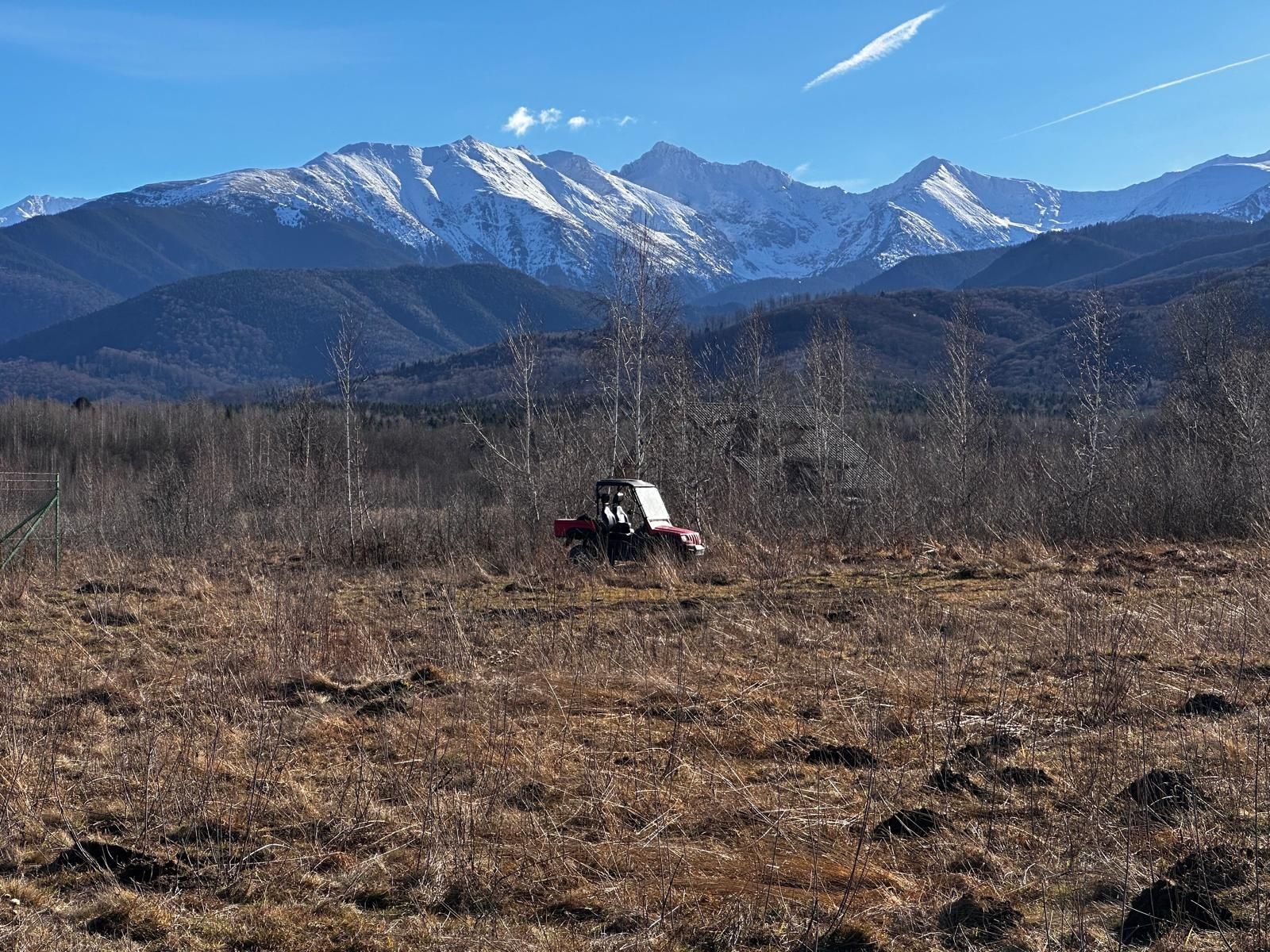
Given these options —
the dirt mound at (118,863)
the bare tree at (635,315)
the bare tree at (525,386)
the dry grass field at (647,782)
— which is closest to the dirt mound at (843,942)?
the dry grass field at (647,782)

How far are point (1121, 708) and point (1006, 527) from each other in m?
15.6

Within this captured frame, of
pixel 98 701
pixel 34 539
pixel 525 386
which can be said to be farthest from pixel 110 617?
pixel 525 386

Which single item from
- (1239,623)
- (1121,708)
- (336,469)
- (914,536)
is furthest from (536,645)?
(336,469)

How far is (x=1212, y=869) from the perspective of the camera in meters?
4.28

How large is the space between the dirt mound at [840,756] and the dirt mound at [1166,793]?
144 cm

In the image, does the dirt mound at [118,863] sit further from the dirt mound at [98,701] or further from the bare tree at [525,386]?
the bare tree at [525,386]

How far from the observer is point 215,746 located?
6.23 meters

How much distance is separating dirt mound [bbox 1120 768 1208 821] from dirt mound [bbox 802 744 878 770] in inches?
56.6

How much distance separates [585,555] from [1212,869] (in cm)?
1361

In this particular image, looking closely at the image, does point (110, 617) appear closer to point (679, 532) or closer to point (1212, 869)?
point (679, 532)

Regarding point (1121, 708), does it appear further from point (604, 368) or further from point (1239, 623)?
point (604, 368)

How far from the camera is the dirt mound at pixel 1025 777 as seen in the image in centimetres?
562

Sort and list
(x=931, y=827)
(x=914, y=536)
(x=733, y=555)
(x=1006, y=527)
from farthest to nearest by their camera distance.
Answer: (x=1006, y=527) → (x=914, y=536) → (x=733, y=555) → (x=931, y=827)

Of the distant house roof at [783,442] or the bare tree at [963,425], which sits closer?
the bare tree at [963,425]
